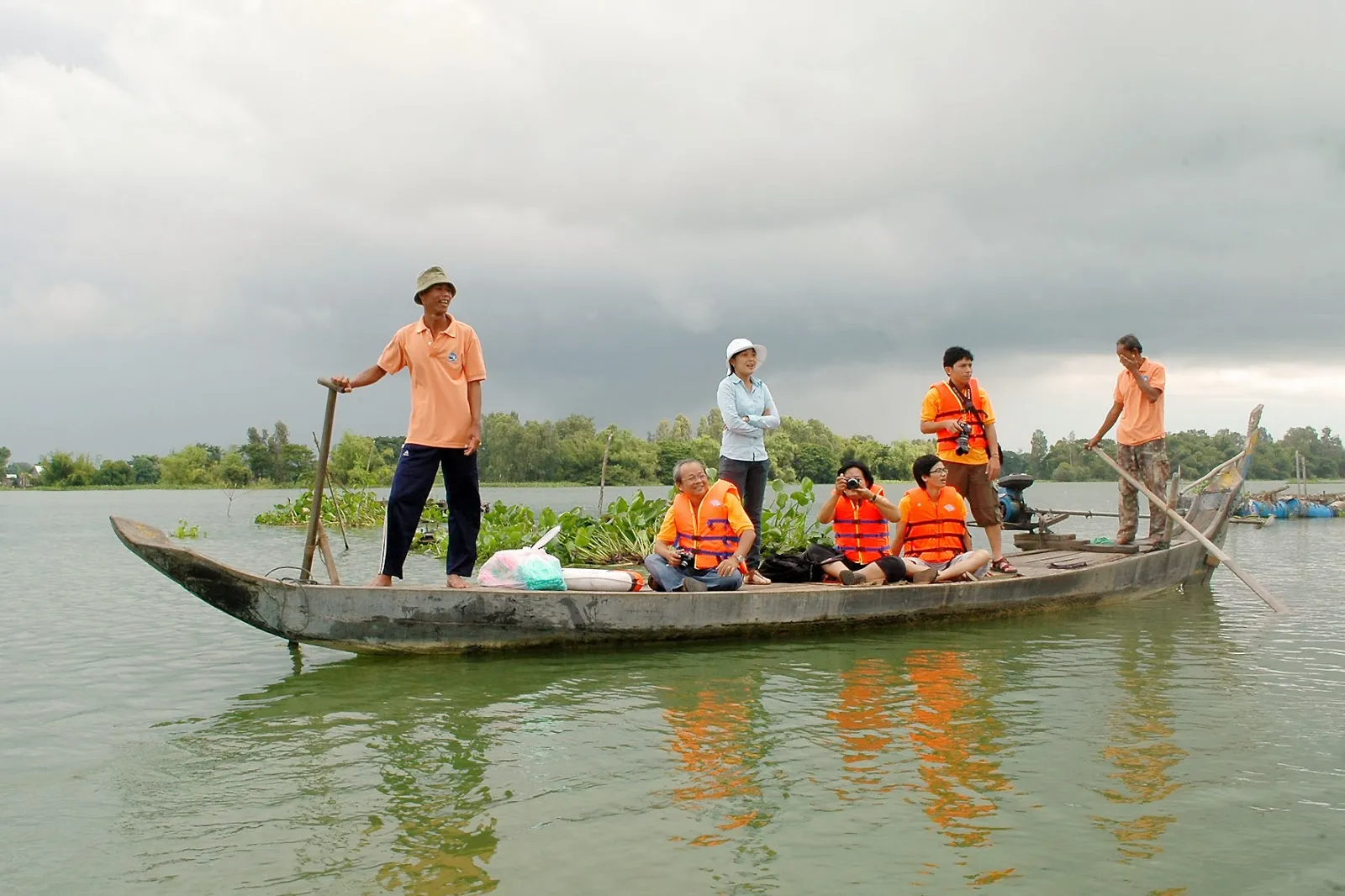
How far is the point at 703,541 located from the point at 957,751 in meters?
2.85

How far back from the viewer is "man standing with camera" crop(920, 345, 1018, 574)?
314 inches

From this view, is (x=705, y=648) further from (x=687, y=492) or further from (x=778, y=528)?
(x=778, y=528)

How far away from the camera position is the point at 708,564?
701 cm

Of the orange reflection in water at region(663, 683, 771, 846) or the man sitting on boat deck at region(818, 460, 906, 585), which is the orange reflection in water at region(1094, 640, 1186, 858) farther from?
the man sitting on boat deck at region(818, 460, 906, 585)

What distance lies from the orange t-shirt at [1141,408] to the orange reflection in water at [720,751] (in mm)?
5549

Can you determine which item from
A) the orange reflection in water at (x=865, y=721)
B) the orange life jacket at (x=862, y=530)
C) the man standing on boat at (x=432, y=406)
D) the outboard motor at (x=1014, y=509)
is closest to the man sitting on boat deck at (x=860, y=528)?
the orange life jacket at (x=862, y=530)

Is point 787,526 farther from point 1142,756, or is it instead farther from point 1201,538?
point 1142,756

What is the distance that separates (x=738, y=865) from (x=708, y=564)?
3.79 metres

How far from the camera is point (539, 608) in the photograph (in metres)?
6.19

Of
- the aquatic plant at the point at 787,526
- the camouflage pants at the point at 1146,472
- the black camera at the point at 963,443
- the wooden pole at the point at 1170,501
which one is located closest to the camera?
the black camera at the point at 963,443

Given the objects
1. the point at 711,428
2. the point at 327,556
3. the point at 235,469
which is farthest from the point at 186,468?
the point at 327,556

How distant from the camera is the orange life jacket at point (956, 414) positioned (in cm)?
799

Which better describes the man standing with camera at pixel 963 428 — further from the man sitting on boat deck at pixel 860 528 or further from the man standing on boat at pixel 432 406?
the man standing on boat at pixel 432 406

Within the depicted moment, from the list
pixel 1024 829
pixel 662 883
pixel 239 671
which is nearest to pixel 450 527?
pixel 239 671
